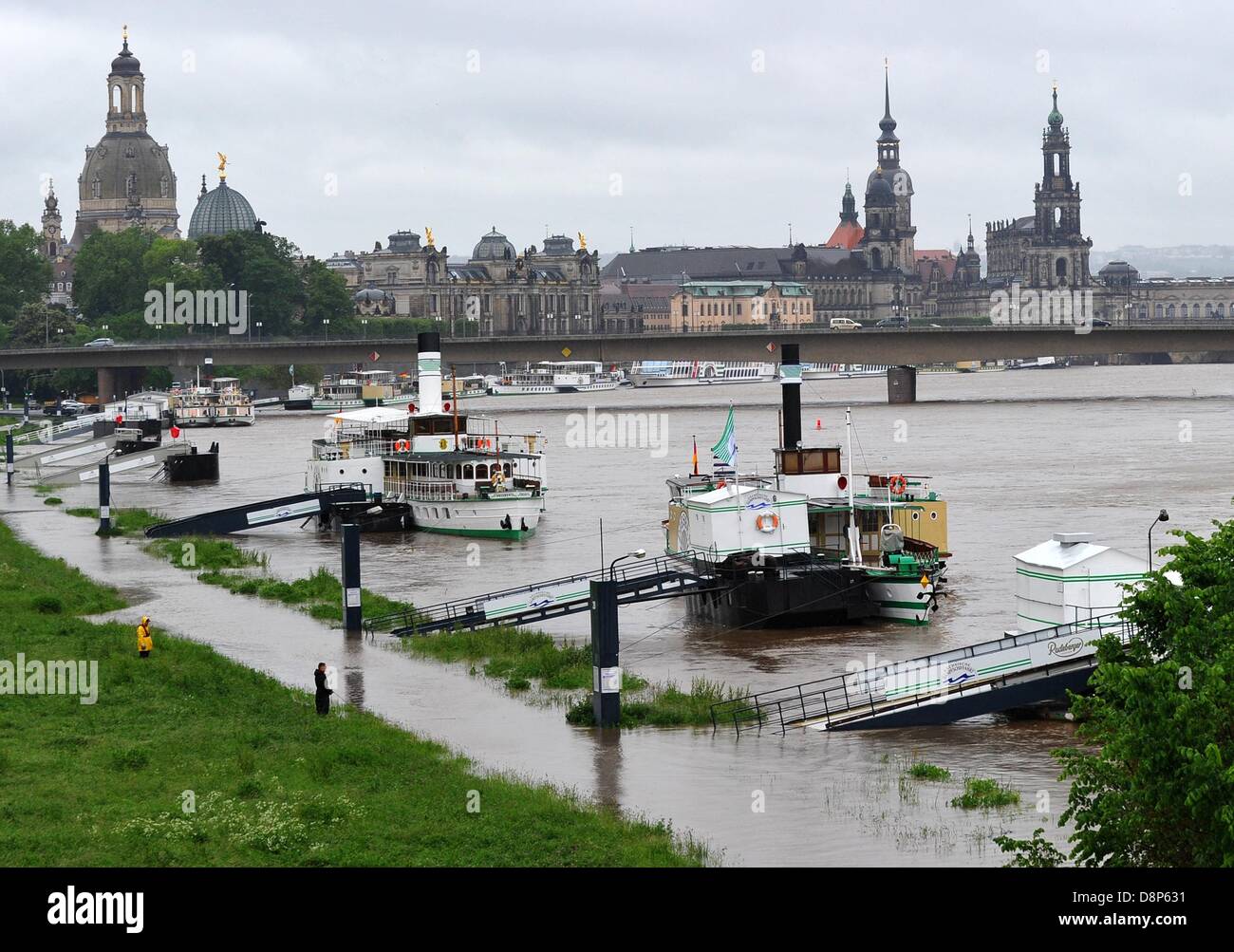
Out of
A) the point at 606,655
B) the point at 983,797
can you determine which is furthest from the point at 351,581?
the point at 983,797

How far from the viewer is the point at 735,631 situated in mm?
37625

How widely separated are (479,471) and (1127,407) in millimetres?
72260

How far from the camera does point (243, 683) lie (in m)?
30.2

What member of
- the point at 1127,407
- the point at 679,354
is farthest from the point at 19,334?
the point at 1127,407

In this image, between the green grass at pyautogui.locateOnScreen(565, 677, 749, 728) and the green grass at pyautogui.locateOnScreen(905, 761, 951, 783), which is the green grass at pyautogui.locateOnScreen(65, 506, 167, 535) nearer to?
the green grass at pyautogui.locateOnScreen(565, 677, 749, 728)

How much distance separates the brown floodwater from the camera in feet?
76.5

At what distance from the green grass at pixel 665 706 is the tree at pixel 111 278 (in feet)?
504

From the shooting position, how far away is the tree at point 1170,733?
15914mm

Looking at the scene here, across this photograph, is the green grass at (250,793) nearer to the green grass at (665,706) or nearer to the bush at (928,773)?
the green grass at (665,706)

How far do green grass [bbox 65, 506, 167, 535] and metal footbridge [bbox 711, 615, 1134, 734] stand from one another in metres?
32.3

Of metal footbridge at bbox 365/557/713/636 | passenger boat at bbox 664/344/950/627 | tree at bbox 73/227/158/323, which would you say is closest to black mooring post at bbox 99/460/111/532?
metal footbridge at bbox 365/557/713/636
